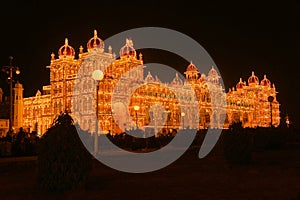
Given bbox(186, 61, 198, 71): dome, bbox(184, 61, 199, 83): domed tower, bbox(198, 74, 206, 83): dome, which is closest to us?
bbox(198, 74, 206, 83): dome

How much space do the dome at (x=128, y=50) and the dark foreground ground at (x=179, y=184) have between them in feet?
169

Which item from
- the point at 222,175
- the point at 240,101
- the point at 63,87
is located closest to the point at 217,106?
the point at 240,101

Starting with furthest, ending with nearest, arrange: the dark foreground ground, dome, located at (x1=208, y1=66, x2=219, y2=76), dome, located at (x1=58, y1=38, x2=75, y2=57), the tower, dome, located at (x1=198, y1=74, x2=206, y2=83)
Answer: dome, located at (x1=208, y1=66, x2=219, y2=76) < dome, located at (x1=198, y1=74, x2=206, y2=83) < the tower < dome, located at (x1=58, y1=38, x2=75, y2=57) < the dark foreground ground

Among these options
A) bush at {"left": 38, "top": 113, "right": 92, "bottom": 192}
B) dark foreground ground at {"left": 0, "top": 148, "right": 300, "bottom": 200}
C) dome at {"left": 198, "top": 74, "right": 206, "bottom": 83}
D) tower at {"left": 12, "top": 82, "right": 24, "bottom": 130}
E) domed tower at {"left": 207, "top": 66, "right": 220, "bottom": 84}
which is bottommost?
dark foreground ground at {"left": 0, "top": 148, "right": 300, "bottom": 200}

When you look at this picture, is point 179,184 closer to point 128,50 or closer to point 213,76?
point 128,50

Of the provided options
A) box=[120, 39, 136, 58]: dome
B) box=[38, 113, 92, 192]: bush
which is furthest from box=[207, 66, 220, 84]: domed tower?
box=[38, 113, 92, 192]: bush

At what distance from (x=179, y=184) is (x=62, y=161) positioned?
323 centimetres

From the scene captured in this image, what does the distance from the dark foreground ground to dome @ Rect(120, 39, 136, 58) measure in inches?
2031

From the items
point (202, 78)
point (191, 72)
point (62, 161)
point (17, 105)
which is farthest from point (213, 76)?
point (62, 161)

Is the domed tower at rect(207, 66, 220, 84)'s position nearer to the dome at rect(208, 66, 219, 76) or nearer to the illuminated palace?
the dome at rect(208, 66, 219, 76)

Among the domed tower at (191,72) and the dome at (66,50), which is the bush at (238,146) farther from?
the domed tower at (191,72)

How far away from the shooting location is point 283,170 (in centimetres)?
1375

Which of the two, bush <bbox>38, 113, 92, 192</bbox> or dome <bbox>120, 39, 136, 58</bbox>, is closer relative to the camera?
bush <bbox>38, 113, 92, 192</bbox>

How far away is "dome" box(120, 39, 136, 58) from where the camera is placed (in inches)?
2598
